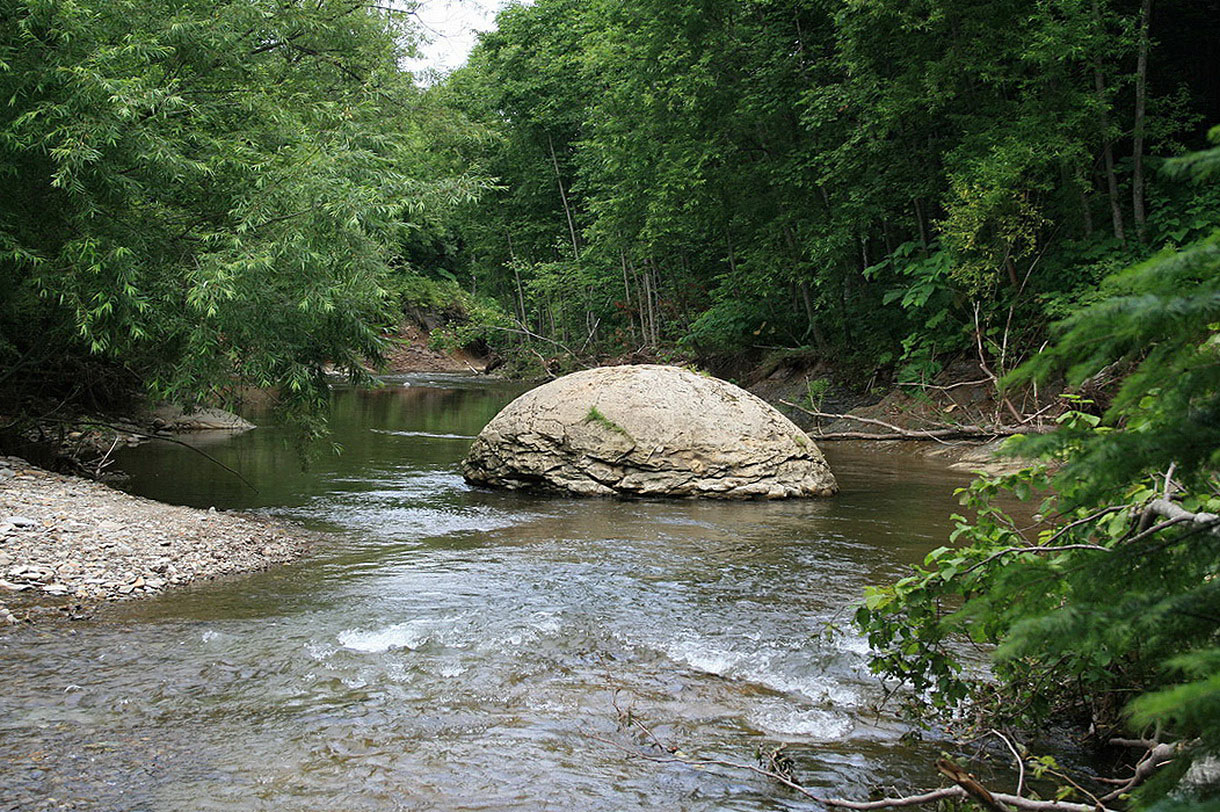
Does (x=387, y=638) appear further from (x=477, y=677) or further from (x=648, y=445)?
(x=648, y=445)

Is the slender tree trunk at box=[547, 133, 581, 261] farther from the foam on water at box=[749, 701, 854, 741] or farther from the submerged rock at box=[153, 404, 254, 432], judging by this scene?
the foam on water at box=[749, 701, 854, 741]

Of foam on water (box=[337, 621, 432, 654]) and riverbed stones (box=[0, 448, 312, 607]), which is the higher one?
riverbed stones (box=[0, 448, 312, 607])

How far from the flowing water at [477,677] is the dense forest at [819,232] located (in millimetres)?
769

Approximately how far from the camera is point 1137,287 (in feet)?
6.28

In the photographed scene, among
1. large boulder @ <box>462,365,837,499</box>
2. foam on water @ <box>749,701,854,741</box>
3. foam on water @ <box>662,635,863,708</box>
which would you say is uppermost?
large boulder @ <box>462,365,837,499</box>

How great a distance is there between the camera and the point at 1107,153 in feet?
49.0

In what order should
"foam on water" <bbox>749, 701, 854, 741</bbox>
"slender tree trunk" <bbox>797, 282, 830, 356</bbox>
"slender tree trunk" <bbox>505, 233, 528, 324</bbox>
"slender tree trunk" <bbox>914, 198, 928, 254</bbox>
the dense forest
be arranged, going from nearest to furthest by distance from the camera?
the dense forest
"foam on water" <bbox>749, 701, 854, 741</bbox>
"slender tree trunk" <bbox>914, 198, 928, 254</bbox>
"slender tree trunk" <bbox>797, 282, 830, 356</bbox>
"slender tree trunk" <bbox>505, 233, 528, 324</bbox>

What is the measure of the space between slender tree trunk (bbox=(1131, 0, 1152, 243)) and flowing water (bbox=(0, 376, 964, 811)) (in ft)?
26.1

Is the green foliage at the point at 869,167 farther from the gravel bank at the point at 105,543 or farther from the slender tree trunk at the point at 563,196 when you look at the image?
the gravel bank at the point at 105,543

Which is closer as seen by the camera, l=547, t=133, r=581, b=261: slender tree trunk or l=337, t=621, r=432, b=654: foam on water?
l=337, t=621, r=432, b=654: foam on water

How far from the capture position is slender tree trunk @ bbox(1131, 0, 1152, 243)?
1405 centimetres

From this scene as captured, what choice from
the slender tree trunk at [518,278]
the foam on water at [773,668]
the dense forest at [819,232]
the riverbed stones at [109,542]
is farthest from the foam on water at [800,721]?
the slender tree trunk at [518,278]

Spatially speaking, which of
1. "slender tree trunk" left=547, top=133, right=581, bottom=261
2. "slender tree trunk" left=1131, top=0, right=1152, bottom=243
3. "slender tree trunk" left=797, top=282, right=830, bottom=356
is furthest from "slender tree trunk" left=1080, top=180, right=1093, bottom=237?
"slender tree trunk" left=547, top=133, right=581, bottom=261

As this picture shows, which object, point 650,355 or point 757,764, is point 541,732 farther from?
point 650,355
